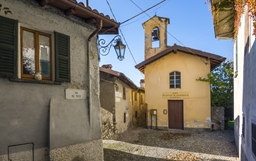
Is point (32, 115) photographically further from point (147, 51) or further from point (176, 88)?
point (147, 51)

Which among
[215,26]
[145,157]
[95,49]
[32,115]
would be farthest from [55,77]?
[215,26]

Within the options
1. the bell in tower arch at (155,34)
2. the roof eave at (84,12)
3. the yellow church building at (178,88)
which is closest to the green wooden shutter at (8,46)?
the roof eave at (84,12)

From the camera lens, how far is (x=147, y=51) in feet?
65.1

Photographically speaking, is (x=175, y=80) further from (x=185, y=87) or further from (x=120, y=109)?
(x=120, y=109)

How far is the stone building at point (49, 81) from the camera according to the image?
433cm

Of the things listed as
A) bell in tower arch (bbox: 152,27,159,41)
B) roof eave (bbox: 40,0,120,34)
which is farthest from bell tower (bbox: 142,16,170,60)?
roof eave (bbox: 40,0,120,34)

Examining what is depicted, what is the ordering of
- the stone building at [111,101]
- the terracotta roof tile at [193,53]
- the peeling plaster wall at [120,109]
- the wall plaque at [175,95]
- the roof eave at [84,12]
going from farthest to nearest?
the wall plaque at [175,95]
the terracotta roof tile at [193,53]
the peeling plaster wall at [120,109]
the stone building at [111,101]
the roof eave at [84,12]

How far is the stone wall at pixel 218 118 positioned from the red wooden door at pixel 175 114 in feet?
6.91

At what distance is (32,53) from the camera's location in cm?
484

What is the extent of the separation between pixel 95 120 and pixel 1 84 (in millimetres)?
2733

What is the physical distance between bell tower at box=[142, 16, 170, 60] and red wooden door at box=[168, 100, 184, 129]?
5179mm

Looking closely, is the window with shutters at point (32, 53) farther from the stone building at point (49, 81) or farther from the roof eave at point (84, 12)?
the roof eave at point (84, 12)

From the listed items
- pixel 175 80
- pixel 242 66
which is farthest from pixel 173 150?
pixel 175 80

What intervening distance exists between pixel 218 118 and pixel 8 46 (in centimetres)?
1431
